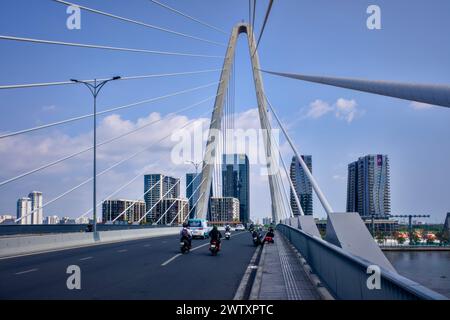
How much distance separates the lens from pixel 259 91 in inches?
2163

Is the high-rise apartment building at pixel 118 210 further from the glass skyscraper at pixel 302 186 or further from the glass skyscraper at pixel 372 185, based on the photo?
the glass skyscraper at pixel 372 185

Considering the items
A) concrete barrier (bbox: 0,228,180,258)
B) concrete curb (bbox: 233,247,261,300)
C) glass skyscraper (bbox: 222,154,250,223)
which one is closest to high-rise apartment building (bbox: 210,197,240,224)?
glass skyscraper (bbox: 222,154,250,223)

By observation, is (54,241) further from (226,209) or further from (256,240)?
(226,209)

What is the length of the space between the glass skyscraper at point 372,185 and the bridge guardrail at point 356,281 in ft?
88.5

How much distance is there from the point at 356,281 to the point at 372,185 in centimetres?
3233

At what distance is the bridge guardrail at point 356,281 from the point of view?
5.11 meters

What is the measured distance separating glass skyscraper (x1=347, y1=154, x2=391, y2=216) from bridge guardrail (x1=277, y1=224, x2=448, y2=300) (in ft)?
88.5

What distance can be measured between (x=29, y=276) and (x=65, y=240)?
17072 mm

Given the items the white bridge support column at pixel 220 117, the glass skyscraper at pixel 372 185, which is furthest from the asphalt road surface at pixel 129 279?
the white bridge support column at pixel 220 117

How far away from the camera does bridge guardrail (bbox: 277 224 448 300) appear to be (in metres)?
5.11

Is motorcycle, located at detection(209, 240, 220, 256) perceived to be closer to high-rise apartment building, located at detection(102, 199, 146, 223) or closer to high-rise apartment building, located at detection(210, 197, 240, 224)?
high-rise apartment building, located at detection(102, 199, 146, 223)

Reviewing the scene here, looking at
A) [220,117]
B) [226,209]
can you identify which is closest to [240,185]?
[226,209]
